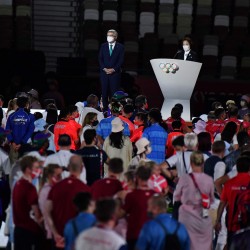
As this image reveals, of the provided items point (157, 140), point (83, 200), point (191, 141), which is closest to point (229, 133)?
point (157, 140)

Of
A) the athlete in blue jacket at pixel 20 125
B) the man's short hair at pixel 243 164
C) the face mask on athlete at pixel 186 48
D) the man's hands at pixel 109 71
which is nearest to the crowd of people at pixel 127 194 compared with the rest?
the man's short hair at pixel 243 164

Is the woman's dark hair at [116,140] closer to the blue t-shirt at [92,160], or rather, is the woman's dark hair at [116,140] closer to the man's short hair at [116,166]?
the blue t-shirt at [92,160]

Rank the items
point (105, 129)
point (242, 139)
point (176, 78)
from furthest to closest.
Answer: point (176, 78) < point (105, 129) < point (242, 139)

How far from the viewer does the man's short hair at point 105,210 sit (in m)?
5.19

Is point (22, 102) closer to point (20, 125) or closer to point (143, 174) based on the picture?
point (20, 125)

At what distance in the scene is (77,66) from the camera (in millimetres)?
15438

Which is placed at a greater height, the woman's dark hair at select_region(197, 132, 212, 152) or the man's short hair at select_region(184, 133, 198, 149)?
the man's short hair at select_region(184, 133, 198, 149)

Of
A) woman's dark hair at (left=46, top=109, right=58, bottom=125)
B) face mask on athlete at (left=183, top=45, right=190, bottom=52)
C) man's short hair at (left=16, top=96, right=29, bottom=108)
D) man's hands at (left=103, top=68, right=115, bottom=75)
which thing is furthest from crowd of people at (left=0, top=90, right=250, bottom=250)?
man's hands at (left=103, top=68, right=115, bottom=75)

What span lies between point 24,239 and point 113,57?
596 cm

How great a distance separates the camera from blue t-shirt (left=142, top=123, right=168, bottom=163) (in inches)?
346

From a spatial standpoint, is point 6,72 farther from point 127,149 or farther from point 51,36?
point 127,149

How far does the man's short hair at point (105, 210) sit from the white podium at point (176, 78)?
A: 6671 mm

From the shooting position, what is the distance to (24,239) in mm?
6590

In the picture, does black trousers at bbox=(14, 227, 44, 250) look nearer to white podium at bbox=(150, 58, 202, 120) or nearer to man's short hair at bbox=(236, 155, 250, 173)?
man's short hair at bbox=(236, 155, 250, 173)
